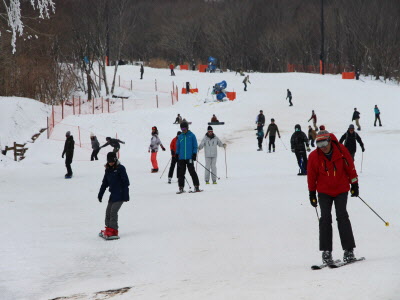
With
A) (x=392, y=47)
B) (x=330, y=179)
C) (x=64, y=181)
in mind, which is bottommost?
(x=64, y=181)

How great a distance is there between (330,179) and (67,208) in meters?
7.95

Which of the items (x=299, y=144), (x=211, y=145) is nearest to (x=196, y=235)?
(x=211, y=145)

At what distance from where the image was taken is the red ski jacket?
7422 millimetres

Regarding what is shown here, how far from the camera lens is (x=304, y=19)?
8675 centimetres

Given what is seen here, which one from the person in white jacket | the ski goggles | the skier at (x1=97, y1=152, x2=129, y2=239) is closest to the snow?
the skier at (x1=97, y1=152, x2=129, y2=239)

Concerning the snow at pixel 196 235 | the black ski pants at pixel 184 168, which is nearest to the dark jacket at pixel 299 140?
the snow at pixel 196 235

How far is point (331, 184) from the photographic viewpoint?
7461 millimetres

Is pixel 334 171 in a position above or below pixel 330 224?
above

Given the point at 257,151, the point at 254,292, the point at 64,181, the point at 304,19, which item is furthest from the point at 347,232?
the point at 304,19

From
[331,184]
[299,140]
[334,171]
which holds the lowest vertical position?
[299,140]

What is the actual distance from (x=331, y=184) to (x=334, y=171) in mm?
151

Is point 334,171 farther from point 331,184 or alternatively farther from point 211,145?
point 211,145

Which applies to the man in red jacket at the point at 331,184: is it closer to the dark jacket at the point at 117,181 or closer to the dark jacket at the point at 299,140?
the dark jacket at the point at 117,181

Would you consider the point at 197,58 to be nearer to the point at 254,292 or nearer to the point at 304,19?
the point at 304,19
